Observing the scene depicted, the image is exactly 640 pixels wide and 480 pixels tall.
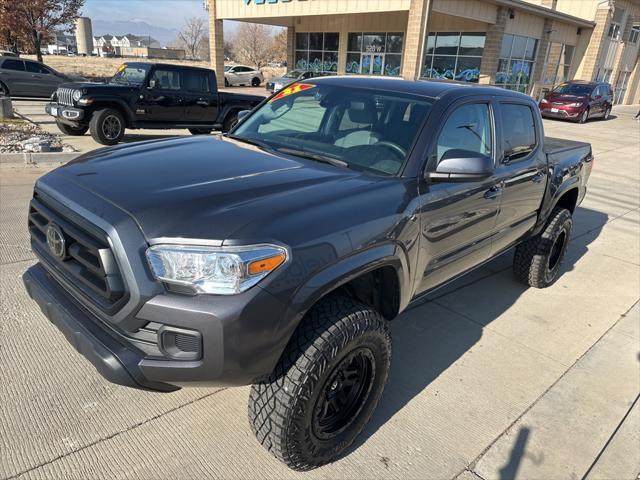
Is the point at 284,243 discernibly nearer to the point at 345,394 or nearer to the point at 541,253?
the point at 345,394

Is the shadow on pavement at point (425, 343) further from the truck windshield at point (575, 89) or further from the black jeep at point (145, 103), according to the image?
the truck windshield at point (575, 89)

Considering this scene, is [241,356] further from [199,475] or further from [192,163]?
[192,163]

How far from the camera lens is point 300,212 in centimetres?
213

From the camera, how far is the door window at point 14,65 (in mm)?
16656

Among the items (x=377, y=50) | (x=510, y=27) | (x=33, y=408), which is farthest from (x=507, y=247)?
(x=377, y=50)

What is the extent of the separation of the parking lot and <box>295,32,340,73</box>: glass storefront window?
1033 inches

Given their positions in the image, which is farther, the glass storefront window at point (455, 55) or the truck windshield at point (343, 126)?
the glass storefront window at point (455, 55)

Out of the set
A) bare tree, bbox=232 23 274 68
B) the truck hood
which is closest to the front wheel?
the truck hood

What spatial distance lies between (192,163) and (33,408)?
155 cm

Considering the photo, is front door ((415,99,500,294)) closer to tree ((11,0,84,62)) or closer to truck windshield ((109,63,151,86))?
truck windshield ((109,63,151,86))

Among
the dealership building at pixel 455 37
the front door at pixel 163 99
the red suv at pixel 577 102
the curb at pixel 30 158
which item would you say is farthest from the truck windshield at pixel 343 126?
the red suv at pixel 577 102

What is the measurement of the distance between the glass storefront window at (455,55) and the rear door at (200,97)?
14913 millimetres

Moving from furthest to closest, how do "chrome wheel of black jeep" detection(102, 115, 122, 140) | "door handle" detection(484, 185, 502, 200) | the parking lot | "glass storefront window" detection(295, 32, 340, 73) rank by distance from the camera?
"glass storefront window" detection(295, 32, 340, 73) → "chrome wheel of black jeep" detection(102, 115, 122, 140) → "door handle" detection(484, 185, 502, 200) → the parking lot

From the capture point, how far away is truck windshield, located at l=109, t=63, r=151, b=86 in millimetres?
10045
